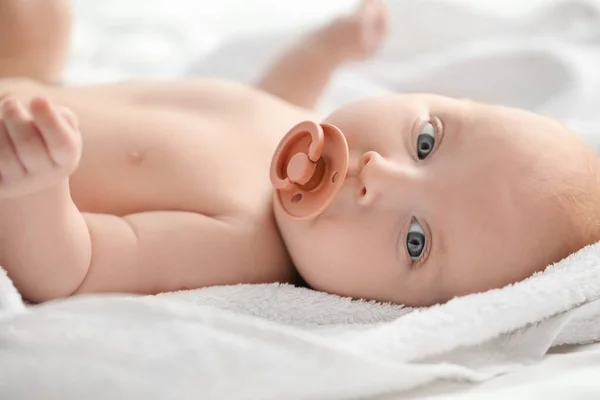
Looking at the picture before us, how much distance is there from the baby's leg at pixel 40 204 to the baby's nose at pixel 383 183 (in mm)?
352

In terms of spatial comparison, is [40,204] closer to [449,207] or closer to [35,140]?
[35,140]

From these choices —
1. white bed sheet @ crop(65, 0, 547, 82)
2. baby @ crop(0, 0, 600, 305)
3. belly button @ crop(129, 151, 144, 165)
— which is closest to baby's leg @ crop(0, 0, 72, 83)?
baby @ crop(0, 0, 600, 305)

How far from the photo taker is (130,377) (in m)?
0.71

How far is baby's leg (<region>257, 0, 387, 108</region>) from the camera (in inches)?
60.6

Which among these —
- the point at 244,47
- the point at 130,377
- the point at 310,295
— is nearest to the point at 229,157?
the point at 310,295

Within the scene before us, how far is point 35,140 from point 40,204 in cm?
12

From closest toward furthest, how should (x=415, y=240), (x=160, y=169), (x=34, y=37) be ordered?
1. (x=415, y=240)
2. (x=160, y=169)
3. (x=34, y=37)

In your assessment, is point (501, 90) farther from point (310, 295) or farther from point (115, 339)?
point (115, 339)

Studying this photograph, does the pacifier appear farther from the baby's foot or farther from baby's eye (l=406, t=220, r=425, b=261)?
the baby's foot

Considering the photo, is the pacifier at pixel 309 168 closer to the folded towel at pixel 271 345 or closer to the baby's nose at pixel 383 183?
the baby's nose at pixel 383 183

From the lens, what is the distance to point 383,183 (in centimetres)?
96

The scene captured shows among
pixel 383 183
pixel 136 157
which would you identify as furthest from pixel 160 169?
pixel 383 183

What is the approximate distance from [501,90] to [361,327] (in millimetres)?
958

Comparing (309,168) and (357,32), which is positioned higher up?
(357,32)
